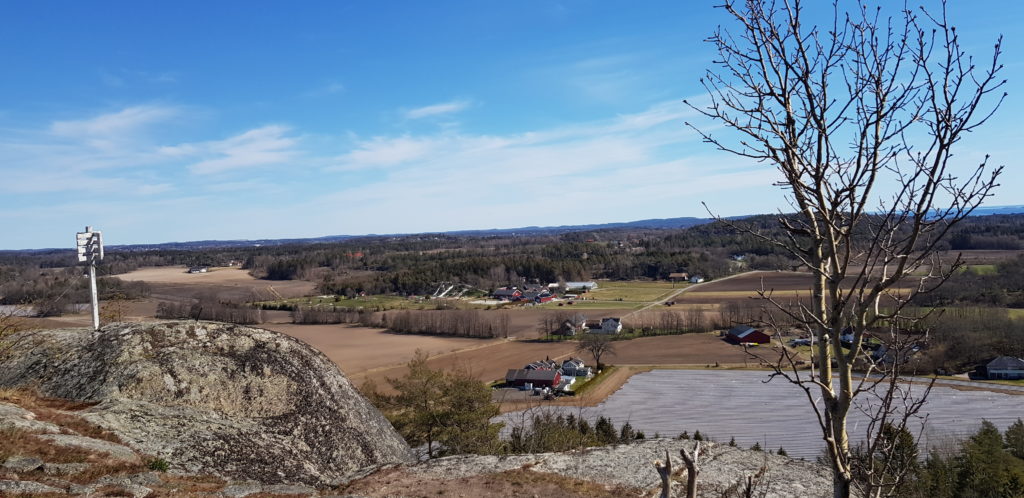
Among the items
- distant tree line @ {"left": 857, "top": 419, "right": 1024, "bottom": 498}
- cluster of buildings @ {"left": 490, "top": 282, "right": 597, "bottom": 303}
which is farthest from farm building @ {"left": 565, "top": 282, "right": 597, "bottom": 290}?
distant tree line @ {"left": 857, "top": 419, "right": 1024, "bottom": 498}

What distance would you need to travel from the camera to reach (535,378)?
143 feet

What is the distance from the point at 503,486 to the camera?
1077 centimetres

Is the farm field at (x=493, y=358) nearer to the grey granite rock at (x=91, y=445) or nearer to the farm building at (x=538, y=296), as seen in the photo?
the grey granite rock at (x=91, y=445)

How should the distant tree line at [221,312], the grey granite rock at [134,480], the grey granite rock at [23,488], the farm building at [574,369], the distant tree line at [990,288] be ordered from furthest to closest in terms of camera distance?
the distant tree line at [221,312] < the distant tree line at [990,288] < the farm building at [574,369] < the grey granite rock at [134,480] < the grey granite rock at [23,488]

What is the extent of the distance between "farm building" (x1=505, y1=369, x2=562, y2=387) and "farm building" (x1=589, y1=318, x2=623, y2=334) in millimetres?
21293

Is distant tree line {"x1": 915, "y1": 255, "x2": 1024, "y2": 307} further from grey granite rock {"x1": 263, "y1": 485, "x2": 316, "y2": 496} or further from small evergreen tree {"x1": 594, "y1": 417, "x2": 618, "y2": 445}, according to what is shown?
grey granite rock {"x1": 263, "y1": 485, "x2": 316, "y2": 496}

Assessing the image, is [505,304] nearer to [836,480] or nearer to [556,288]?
[556,288]

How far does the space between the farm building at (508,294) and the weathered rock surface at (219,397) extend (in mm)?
87615

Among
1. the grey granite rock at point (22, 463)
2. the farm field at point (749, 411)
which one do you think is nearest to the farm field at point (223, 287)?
the farm field at point (749, 411)

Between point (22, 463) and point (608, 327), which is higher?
point (22, 463)

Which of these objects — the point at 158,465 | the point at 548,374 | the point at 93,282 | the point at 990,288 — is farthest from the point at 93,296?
the point at 990,288

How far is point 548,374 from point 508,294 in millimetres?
60264

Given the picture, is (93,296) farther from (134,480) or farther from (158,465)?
(134,480)

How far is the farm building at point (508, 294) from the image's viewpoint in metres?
103
